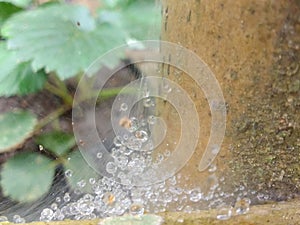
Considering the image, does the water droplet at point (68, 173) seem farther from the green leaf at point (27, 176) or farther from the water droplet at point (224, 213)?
the water droplet at point (224, 213)

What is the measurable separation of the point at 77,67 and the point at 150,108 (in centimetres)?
15

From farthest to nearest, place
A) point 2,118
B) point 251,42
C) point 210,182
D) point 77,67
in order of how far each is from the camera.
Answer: point 2,118
point 77,67
point 210,182
point 251,42

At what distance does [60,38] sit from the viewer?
70 cm

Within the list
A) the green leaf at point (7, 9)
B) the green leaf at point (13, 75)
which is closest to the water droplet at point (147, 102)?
the green leaf at point (13, 75)

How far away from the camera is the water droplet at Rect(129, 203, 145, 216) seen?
1.55 feet

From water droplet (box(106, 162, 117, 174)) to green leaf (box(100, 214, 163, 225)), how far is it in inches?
4.3

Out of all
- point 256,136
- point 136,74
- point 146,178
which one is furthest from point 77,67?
point 256,136

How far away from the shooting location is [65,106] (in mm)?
821

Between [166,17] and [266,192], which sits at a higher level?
[166,17]

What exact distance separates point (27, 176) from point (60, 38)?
0.63 feet

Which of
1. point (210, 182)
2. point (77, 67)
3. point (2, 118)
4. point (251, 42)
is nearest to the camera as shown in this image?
point (251, 42)

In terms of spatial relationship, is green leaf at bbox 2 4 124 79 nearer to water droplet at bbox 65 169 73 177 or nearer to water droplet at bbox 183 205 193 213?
water droplet at bbox 65 169 73 177

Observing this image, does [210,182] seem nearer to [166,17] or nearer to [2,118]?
[166,17]

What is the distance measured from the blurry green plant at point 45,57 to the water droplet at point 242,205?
0.76 feet
